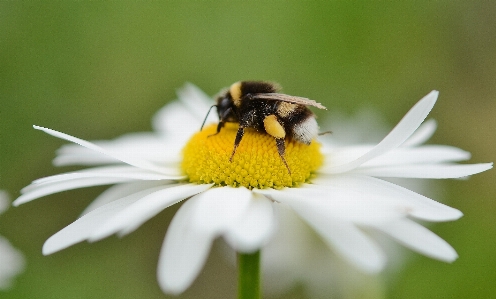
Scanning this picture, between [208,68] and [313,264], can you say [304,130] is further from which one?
[208,68]

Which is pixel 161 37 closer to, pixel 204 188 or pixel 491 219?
pixel 491 219

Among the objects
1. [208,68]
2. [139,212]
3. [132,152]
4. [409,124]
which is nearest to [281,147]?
[409,124]

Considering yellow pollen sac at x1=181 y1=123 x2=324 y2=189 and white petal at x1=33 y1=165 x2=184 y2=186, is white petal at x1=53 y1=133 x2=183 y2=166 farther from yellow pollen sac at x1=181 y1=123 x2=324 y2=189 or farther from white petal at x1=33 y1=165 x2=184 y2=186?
yellow pollen sac at x1=181 y1=123 x2=324 y2=189

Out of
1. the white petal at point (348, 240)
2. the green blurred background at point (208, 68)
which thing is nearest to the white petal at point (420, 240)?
the white petal at point (348, 240)

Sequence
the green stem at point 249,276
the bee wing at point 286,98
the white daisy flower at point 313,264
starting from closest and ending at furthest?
1. the green stem at point 249,276
2. the bee wing at point 286,98
3. the white daisy flower at point 313,264

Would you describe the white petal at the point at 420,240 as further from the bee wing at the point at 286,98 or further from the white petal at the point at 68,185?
the white petal at the point at 68,185

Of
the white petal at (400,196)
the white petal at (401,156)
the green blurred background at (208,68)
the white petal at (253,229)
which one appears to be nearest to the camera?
the white petal at (253,229)

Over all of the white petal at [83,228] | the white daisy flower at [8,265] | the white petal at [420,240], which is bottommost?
the white daisy flower at [8,265]
